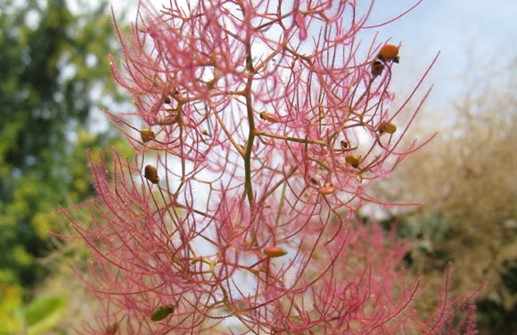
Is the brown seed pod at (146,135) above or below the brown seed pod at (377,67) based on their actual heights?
above

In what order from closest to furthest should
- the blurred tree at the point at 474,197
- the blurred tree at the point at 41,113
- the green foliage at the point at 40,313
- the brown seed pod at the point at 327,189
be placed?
the brown seed pod at the point at 327,189 < the blurred tree at the point at 474,197 < the green foliage at the point at 40,313 < the blurred tree at the point at 41,113

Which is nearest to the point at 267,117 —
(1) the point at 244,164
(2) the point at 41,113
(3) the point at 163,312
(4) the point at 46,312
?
(1) the point at 244,164

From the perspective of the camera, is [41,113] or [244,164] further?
[41,113]

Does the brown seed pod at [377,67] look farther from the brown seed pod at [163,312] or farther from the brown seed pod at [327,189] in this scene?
the brown seed pod at [163,312]

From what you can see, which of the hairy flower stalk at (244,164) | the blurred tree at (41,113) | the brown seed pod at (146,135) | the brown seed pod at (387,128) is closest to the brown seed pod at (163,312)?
the hairy flower stalk at (244,164)

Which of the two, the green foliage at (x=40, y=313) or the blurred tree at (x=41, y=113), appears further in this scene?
the blurred tree at (x=41, y=113)

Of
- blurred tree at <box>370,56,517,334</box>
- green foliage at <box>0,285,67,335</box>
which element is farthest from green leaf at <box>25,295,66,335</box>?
blurred tree at <box>370,56,517,334</box>

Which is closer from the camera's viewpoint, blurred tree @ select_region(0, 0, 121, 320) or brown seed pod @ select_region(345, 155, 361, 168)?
brown seed pod @ select_region(345, 155, 361, 168)

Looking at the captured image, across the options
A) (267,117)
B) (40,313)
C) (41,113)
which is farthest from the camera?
(41,113)

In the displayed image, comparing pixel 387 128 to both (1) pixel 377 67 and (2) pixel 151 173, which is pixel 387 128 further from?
(2) pixel 151 173

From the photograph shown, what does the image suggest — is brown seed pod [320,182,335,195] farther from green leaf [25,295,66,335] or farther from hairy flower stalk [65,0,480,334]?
green leaf [25,295,66,335]
